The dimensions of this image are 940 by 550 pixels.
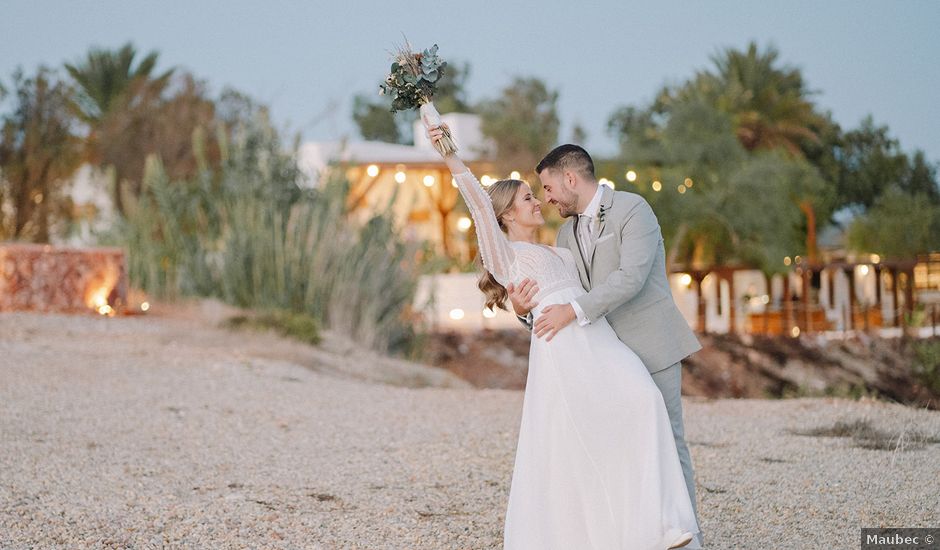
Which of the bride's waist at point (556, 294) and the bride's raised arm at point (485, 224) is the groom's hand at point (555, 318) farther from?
the bride's raised arm at point (485, 224)

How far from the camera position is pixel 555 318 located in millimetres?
3613

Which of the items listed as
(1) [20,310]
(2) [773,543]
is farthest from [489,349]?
(2) [773,543]

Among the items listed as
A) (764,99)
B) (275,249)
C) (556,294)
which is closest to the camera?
(556,294)

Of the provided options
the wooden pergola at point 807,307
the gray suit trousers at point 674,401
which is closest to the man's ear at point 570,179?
the gray suit trousers at point 674,401

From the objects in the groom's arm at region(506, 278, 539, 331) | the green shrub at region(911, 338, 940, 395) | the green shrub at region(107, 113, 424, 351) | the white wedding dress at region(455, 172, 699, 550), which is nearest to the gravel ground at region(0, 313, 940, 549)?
the white wedding dress at region(455, 172, 699, 550)

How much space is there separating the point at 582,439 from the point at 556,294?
47 centimetres

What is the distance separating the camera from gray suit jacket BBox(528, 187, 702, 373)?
3744 mm

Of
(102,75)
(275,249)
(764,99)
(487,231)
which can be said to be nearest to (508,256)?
(487,231)

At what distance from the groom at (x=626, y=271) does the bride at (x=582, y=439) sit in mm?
79

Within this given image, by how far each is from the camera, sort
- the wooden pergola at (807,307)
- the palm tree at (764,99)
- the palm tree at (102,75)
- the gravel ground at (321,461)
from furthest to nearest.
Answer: the palm tree at (102,75) → the palm tree at (764,99) → the wooden pergola at (807,307) → the gravel ground at (321,461)

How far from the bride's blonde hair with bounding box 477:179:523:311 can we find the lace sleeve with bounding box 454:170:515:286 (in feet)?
0.22

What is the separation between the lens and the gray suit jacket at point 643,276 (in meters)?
3.74

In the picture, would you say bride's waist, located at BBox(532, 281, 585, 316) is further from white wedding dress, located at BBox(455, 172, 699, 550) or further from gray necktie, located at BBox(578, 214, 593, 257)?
gray necktie, located at BBox(578, 214, 593, 257)

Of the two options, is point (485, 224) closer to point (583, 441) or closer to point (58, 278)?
point (583, 441)
